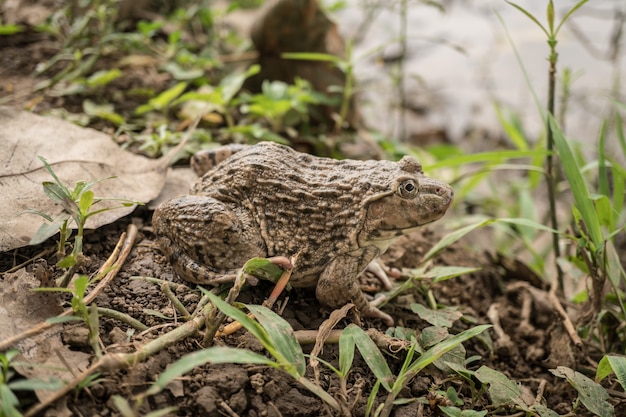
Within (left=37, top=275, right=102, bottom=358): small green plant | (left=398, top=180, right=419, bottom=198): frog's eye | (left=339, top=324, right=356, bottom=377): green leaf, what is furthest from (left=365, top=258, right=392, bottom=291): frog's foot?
(left=37, top=275, right=102, bottom=358): small green plant

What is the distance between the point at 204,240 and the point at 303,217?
20.5 inches

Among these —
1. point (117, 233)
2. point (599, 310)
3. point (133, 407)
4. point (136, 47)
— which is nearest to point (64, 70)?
point (136, 47)

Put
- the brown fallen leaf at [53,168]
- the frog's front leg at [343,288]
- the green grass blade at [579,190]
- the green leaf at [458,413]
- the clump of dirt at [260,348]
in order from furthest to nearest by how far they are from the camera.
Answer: the green grass blade at [579,190] → the frog's front leg at [343,288] → the brown fallen leaf at [53,168] → the green leaf at [458,413] → the clump of dirt at [260,348]

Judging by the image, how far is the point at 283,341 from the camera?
7.00 feet

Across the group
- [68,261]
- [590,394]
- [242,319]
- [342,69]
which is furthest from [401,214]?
[342,69]

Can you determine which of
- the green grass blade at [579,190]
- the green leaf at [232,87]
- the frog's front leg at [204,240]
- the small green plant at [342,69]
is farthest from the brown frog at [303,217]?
the small green plant at [342,69]

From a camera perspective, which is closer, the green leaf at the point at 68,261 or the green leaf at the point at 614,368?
the green leaf at the point at 68,261

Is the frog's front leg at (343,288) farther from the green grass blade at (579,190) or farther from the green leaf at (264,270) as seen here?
the green grass blade at (579,190)

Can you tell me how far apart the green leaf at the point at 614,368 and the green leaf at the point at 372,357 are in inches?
40.8

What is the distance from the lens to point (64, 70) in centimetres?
441

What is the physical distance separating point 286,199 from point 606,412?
1783 millimetres

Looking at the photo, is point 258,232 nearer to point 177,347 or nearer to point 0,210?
point 177,347

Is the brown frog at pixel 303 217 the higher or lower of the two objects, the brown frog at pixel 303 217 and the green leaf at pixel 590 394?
the higher

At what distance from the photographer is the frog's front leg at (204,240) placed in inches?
107
